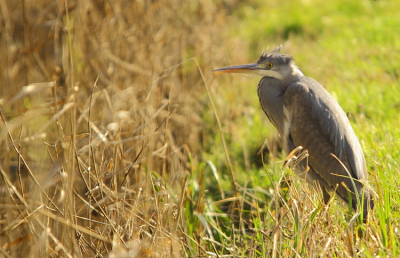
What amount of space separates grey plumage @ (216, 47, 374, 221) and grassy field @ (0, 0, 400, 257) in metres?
0.18

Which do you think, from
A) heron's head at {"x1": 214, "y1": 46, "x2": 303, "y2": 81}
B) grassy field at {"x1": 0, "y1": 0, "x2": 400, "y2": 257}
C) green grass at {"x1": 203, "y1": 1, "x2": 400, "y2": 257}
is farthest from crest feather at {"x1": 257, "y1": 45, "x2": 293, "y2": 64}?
green grass at {"x1": 203, "y1": 1, "x2": 400, "y2": 257}

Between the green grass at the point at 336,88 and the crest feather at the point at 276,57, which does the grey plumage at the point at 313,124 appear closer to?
the crest feather at the point at 276,57

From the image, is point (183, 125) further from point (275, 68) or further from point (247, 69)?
point (275, 68)

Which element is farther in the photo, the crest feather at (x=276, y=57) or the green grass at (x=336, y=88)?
the crest feather at (x=276, y=57)

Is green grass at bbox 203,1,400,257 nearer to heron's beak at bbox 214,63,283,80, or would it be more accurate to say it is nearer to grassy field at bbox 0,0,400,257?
grassy field at bbox 0,0,400,257

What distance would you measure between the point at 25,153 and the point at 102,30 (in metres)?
2.64

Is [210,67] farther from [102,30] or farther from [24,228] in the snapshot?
[24,228]

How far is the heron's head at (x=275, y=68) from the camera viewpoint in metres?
3.86

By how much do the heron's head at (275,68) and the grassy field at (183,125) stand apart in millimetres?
540

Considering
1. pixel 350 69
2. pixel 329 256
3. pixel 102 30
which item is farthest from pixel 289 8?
pixel 329 256

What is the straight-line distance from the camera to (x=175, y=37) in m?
6.25

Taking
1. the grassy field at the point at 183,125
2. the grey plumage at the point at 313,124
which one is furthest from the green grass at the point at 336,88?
the grey plumage at the point at 313,124

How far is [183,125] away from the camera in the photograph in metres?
5.30

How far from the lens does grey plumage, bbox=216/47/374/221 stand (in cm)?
334
